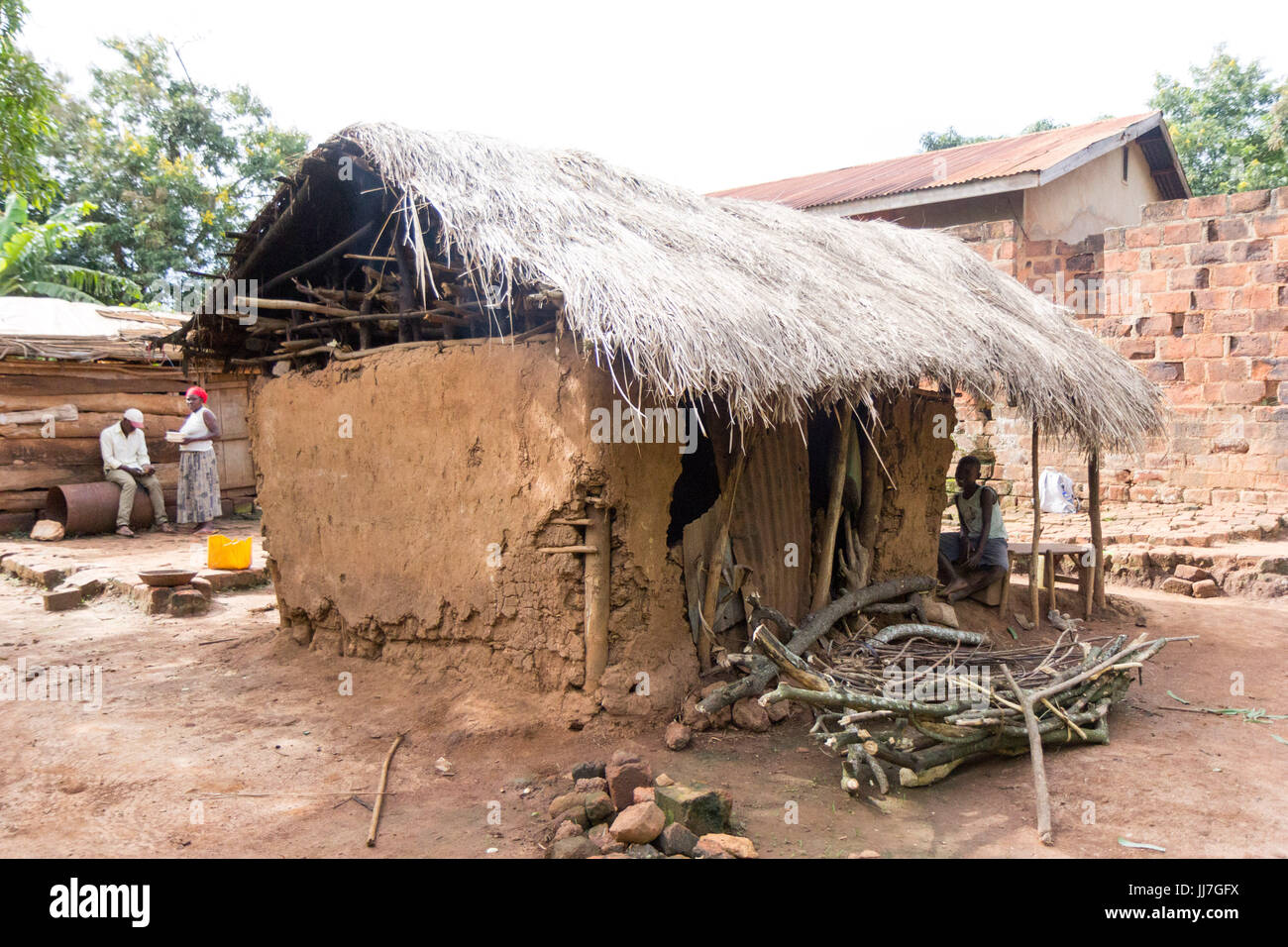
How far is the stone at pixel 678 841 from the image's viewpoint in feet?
12.3

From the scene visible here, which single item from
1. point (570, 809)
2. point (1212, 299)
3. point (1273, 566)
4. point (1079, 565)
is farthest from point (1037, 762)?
point (1212, 299)

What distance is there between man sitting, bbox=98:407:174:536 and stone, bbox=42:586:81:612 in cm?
288

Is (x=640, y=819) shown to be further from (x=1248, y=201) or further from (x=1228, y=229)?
(x=1248, y=201)

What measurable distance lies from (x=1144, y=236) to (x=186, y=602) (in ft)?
38.2

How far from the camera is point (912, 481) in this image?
277 inches

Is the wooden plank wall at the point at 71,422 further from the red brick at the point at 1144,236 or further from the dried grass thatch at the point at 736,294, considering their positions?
the red brick at the point at 1144,236

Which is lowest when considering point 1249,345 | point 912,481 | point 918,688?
point 918,688

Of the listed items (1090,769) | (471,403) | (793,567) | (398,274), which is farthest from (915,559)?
(398,274)

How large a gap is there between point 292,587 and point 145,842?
112 inches

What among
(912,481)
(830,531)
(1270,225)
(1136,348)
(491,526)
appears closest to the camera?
(491,526)

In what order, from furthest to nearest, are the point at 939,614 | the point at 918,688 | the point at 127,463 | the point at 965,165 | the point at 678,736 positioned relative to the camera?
the point at 965,165 < the point at 127,463 < the point at 939,614 < the point at 918,688 < the point at 678,736

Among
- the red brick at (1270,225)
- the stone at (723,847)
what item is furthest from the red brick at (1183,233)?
the stone at (723,847)

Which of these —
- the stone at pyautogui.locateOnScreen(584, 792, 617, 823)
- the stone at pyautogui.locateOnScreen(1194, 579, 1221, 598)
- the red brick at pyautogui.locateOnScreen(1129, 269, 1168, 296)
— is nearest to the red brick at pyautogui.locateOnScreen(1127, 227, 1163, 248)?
the red brick at pyautogui.locateOnScreen(1129, 269, 1168, 296)

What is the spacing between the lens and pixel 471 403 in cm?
539
